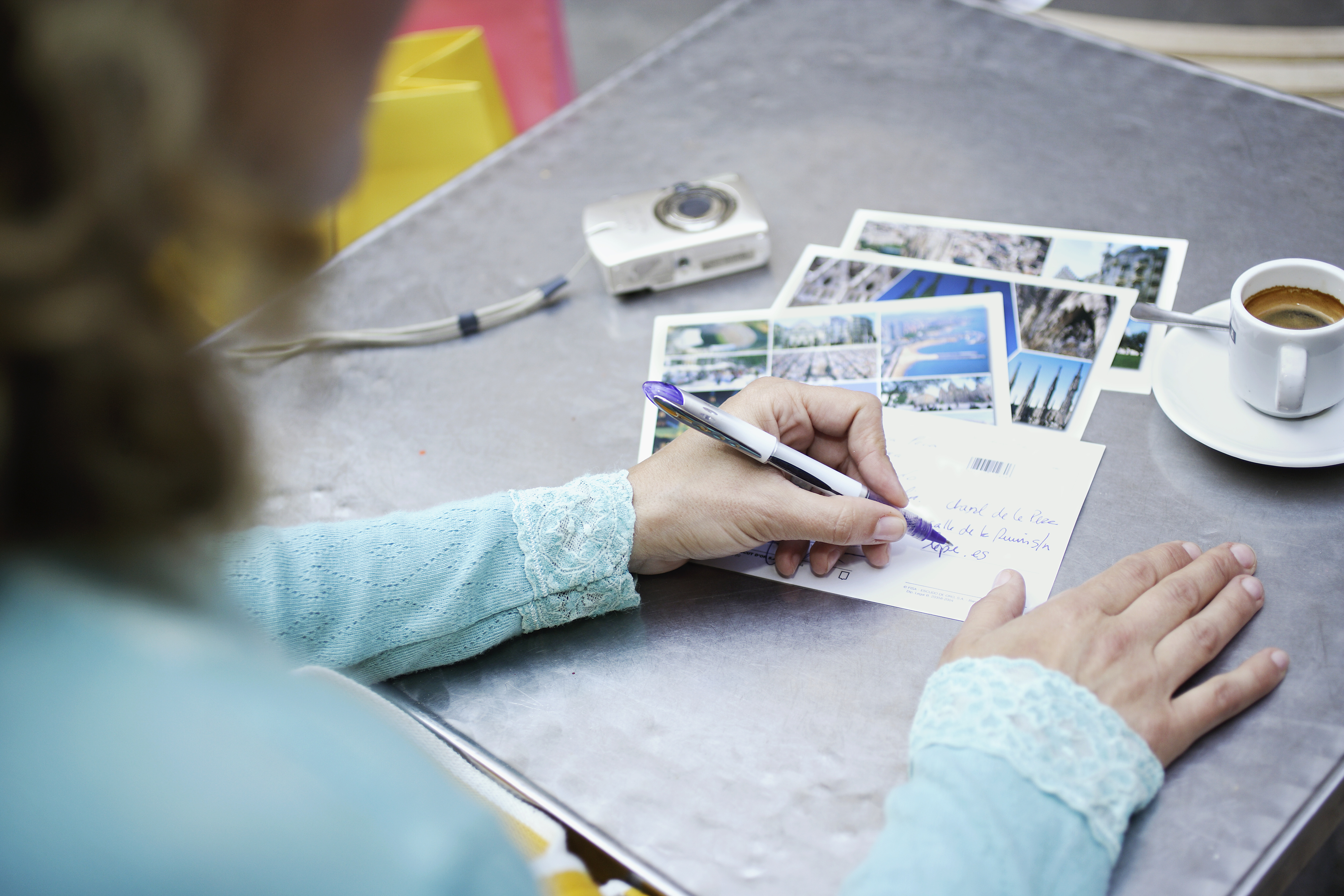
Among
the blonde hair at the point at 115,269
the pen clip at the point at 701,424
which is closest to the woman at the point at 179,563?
the blonde hair at the point at 115,269

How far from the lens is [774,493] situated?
78 centimetres

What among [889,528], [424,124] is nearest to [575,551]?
[889,528]

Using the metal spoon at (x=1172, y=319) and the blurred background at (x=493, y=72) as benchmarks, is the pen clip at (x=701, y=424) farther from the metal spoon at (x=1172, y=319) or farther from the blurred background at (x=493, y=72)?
the blurred background at (x=493, y=72)

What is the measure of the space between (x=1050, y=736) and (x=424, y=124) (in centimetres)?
A: 135

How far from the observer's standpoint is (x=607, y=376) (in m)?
1.00

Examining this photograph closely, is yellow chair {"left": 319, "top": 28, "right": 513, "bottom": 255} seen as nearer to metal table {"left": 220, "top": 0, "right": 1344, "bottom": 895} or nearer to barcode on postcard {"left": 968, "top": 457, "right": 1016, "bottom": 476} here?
metal table {"left": 220, "top": 0, "right": 1344, "bottom": 895}

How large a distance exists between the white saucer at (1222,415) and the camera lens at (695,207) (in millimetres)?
491

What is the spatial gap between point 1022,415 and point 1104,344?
123mm

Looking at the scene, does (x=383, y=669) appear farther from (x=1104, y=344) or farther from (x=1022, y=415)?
(x=1104, y=344)

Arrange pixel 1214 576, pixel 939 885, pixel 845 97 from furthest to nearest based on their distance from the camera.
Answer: pixel 845 97, pixel 1214 576, pixel 939 885

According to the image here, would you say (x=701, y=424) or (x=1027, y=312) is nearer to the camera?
(x=701, y=424)

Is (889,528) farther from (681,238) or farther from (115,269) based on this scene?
(115,269)

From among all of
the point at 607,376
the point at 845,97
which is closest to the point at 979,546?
the point at 607,376

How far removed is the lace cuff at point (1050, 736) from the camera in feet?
1.91
